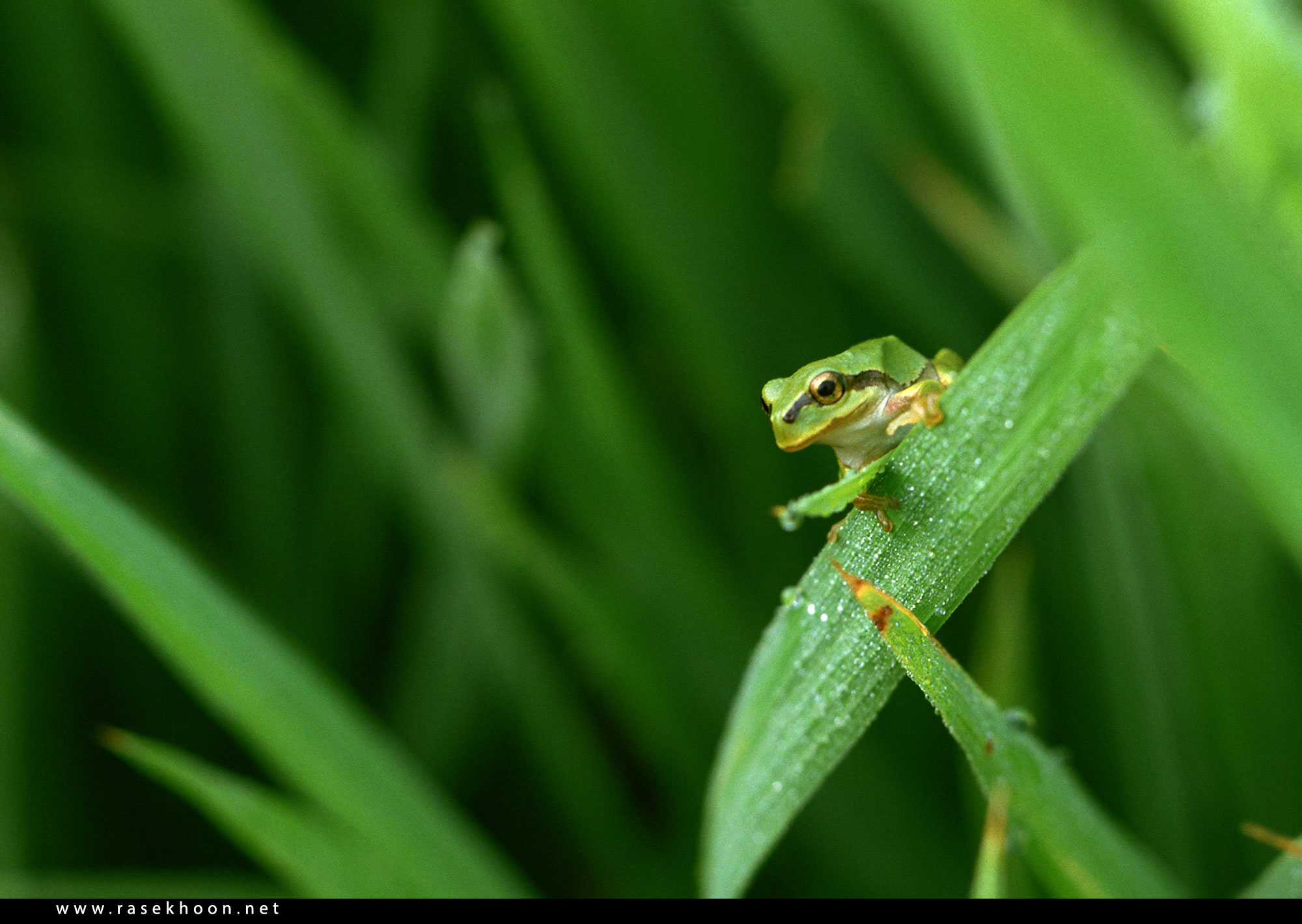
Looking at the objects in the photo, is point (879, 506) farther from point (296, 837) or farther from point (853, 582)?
point (296, 837)

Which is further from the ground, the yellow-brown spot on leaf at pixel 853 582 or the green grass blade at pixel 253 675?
the green grass blade at pixel 253 675

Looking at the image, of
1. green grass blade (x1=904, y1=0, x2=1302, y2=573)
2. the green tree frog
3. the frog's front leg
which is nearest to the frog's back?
the green tree frog

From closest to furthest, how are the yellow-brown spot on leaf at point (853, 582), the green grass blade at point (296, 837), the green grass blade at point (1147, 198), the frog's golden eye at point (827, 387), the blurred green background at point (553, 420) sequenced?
the green grass blade at point (1147, 198) < the yellow-brown spot on leaf at point (853, 582) < the frog's golden eye at point (827, 387) < the green grass blade at point (296, 837) < the blurred green background at point (553, 420)

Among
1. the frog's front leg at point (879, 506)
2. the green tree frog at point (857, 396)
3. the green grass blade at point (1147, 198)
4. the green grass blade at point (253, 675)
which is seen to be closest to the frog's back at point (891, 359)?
the green tree frog at point (857, 396)

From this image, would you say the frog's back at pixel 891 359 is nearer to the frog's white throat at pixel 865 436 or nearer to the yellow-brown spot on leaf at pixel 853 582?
the frog's white throat at pixel 865 436

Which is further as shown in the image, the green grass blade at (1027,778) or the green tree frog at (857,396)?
the green tree frog at (857,396)

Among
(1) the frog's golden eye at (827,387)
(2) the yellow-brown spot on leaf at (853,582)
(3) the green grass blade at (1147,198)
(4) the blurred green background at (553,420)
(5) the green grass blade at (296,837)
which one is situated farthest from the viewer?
(4) the blurred green background at (553,420)

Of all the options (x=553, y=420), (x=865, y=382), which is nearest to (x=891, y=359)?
(x=865, y=382)

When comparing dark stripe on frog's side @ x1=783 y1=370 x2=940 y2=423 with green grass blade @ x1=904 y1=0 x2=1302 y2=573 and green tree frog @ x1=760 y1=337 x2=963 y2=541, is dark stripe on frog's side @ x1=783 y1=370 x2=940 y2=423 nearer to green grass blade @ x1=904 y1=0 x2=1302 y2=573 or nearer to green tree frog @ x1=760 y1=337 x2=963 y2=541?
green tree frog @ x1=760 y1=337 x2=963 y2=541
